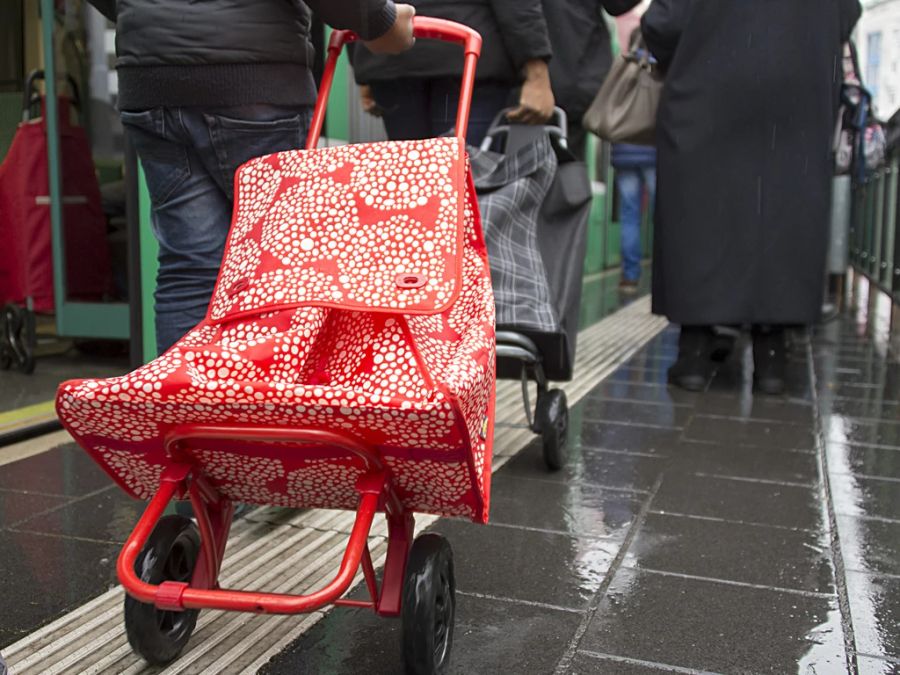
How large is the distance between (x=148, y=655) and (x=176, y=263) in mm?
1005

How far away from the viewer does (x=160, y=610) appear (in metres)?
2.05

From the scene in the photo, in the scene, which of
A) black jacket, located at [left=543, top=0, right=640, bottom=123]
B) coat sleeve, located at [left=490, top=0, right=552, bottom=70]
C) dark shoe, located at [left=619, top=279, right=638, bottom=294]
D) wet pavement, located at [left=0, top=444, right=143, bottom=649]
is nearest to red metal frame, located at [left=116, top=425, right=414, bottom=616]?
wet pavement, located at [left=0, top=444, right=143, bottom=649]

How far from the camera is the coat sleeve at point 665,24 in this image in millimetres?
4672

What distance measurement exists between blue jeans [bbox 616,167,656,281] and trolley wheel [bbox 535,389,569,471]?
6.81m

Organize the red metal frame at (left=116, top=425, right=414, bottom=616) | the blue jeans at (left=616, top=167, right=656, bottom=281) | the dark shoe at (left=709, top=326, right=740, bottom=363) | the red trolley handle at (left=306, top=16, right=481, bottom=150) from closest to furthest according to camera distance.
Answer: the red metal frame at (left=116, top=425, right=414, bottom=616) → the red trolley handle at (left=306, top=16, right=481, bottom=150) → the dark shoe at (left=709, top=326, right=740, bottom=363) → the blue jeans at (left=616, top=167, right=656, bottom=281)

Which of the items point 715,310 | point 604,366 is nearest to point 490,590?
Answer: point 715,310

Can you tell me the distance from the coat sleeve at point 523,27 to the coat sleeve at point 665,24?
4.02ft

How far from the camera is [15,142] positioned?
5195 millimetres

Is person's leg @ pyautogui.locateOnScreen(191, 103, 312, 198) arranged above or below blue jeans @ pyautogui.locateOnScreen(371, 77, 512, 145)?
below

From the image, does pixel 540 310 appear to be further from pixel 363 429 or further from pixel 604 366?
pixel 604 366

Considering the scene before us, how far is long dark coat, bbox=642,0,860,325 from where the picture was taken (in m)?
4.62

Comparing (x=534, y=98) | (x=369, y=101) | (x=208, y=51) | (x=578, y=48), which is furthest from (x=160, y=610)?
(x=578, y=48)

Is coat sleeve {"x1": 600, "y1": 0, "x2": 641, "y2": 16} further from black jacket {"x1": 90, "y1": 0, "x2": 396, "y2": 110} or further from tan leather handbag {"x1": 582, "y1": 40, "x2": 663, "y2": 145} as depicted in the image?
black jacket {"x1": 90, "y1": 0, "x2": 396, "y2": 110}

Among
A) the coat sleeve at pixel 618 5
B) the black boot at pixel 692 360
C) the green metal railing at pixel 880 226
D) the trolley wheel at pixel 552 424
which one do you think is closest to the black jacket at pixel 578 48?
the coat sleeve at pixel 618 5
